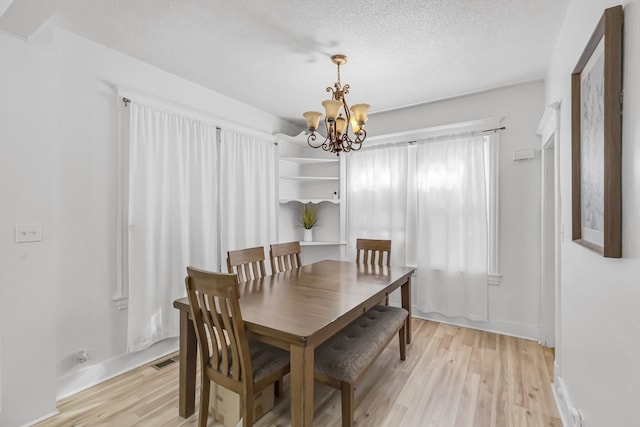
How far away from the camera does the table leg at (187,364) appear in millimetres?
1882

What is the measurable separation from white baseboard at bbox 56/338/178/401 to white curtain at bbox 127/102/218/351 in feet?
0.49

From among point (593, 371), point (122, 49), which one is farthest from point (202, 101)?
point (593, 371)

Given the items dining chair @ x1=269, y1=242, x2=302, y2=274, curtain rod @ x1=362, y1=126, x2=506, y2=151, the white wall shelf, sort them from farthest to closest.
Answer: the white wall shelf
curtain rod @ x1=362, y1=126, x2=506, y2=151
dining chair @ x1=269, y1=242, x2=302, y2=274

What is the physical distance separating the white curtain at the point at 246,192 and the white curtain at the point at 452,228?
1894mm

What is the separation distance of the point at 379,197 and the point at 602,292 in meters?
2.80

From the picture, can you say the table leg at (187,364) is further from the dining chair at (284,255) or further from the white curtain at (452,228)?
the white curtain at (452,228)

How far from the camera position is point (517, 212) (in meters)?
3.13

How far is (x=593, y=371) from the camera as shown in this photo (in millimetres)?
1297

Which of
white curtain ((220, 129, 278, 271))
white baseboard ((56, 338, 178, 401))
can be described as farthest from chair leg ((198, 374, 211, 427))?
white curtain ((220, 129, 278, 271))

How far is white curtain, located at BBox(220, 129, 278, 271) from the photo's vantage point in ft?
10.9

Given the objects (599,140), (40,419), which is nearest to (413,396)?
(599,140)

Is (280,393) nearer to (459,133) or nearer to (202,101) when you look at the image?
(202,101)

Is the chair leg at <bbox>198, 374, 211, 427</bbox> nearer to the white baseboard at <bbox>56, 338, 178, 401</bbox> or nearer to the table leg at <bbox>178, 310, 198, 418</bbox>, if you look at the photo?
the table leg at <bbox>178, 310, 198, 418</bbox>

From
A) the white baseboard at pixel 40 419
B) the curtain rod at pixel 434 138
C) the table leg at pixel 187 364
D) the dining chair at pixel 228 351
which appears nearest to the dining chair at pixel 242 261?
the table leg at pixel 187 364
